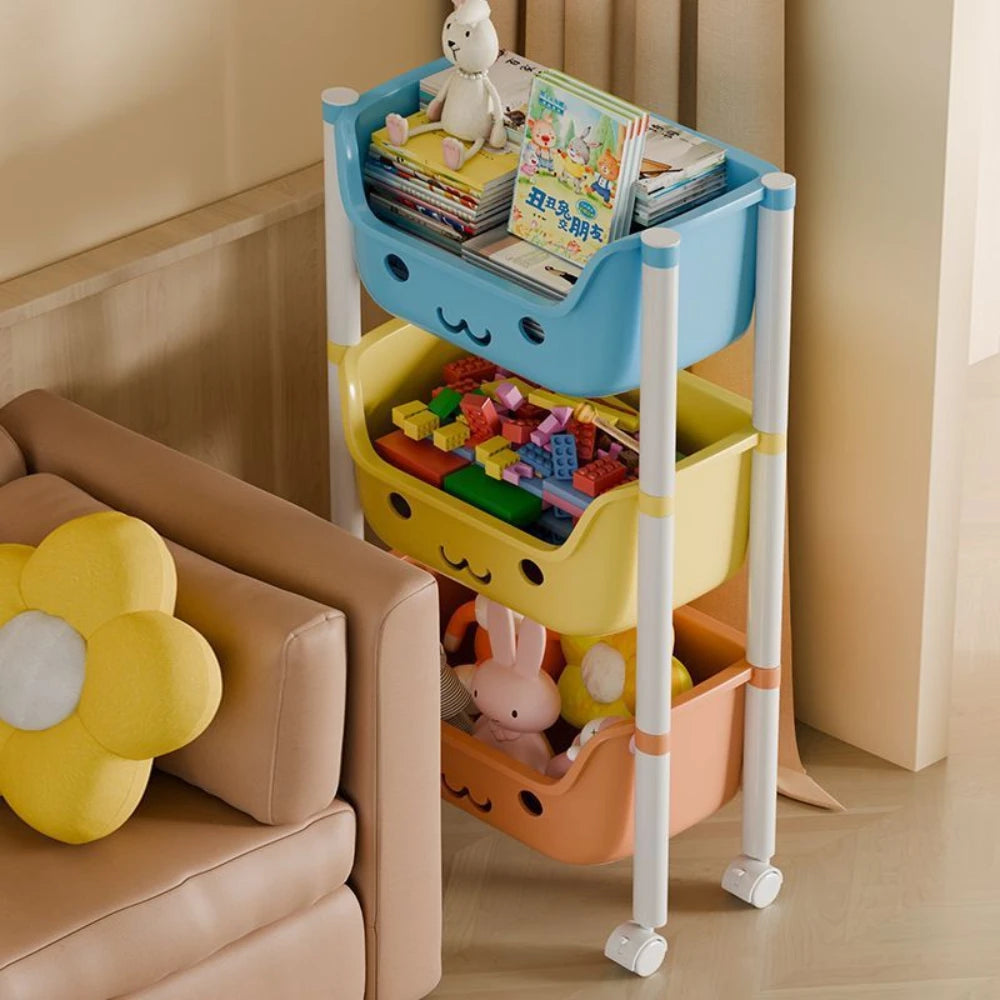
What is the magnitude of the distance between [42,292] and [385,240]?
18.8 inches

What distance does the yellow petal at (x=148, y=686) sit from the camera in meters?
1.98

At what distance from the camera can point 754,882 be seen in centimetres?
253

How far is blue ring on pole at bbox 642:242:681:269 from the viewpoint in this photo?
2.06 meters

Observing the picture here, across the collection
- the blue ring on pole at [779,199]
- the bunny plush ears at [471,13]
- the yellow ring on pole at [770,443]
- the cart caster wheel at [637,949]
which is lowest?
the cart caster wheel at [637,949]

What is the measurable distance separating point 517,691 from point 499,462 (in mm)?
328

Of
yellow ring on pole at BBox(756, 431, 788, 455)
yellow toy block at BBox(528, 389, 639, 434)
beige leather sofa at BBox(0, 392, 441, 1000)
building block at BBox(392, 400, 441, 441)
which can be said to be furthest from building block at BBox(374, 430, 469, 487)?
yellow ring on pole at BBox(756, 431, 788, 455)

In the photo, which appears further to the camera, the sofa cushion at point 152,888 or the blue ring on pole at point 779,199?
the blue ring on pole at point 779,199

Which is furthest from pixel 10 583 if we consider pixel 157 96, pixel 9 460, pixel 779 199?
pixel 779 199

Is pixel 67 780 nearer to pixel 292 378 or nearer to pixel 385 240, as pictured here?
pixel 385 240

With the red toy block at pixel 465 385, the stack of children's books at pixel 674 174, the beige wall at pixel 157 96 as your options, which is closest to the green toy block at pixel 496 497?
the red toy block at pixel 465 385

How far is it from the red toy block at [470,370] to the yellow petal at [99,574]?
0.62 metres

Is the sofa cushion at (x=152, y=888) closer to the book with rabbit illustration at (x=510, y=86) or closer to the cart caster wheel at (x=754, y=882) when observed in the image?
the cart caster wheel at (x=754, y=882)

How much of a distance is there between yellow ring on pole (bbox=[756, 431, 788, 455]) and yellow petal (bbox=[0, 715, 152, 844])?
2.65 feet

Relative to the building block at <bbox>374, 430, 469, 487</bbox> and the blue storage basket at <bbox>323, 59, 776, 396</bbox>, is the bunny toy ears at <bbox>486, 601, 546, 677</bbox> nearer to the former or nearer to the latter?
the building block at <bbox>374, 430, 469, 487</bbox>
